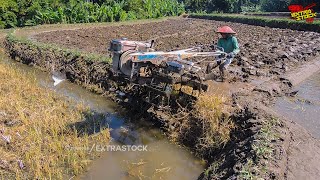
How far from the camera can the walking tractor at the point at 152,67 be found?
587 cm

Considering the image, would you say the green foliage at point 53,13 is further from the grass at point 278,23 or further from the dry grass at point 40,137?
the dry grass at point 40,137

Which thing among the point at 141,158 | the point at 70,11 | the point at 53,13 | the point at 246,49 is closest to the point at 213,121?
the point at 141,158

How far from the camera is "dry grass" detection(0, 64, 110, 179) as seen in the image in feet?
16.2

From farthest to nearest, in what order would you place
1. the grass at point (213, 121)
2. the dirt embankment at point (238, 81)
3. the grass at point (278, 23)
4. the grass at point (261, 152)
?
the grass at point (278, 23), the grass at point (213, 121), the dirt embankment at point (238, 81), the grass at point (261, 152)

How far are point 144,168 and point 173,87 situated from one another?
84.5 inches

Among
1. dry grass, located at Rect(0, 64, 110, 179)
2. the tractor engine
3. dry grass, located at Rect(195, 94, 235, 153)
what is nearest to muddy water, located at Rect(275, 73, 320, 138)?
dry grass, located at Rect(195, 94, 235, 153)

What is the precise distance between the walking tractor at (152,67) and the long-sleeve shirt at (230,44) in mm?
1450

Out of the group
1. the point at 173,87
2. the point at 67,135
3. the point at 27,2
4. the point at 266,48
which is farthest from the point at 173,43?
the point at 27,2

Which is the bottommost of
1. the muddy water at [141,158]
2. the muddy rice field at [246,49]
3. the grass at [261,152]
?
the muddy water at [141,158]

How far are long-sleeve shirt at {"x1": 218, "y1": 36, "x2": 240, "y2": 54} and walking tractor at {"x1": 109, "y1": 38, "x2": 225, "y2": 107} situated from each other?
4.76 feet

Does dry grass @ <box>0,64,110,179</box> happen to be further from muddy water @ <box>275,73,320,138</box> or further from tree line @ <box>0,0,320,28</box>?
tree line @ <box>0,0,320,28</box>

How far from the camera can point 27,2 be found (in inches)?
974

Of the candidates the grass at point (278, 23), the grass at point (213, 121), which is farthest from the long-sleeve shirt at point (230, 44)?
the grass at point (278, 23)

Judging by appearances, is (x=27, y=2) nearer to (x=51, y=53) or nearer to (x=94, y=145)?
(x=51, y=53)
